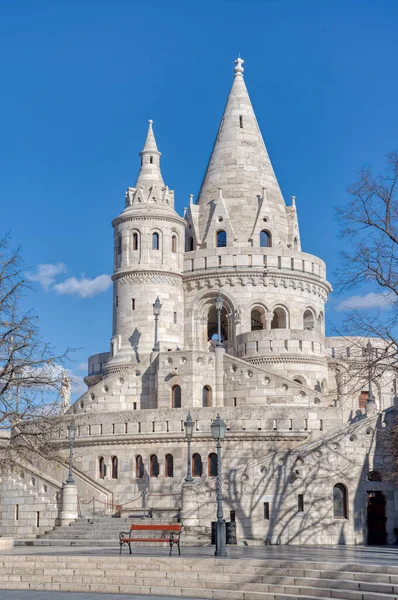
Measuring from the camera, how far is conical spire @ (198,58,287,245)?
4969 cm

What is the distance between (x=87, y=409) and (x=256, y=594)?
2532cm

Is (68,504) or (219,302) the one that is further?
(219,302)

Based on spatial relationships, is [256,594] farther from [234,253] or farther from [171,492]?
[234,253]

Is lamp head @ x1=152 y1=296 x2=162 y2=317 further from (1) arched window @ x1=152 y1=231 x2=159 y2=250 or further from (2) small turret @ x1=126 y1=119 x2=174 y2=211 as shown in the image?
(2) small turret @ x1=126 y1=119 x2=174 y2=211

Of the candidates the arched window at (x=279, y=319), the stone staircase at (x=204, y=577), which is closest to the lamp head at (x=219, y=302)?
the arched window at (x=279, y=319)

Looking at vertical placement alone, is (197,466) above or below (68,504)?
above

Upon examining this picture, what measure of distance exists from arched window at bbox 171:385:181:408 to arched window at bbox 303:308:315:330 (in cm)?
1049

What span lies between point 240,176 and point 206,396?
14759 millimetres

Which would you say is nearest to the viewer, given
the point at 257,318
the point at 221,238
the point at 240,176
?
the point at 221,238

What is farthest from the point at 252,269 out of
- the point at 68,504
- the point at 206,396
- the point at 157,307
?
the point at 68,504

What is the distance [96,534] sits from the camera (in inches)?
1228

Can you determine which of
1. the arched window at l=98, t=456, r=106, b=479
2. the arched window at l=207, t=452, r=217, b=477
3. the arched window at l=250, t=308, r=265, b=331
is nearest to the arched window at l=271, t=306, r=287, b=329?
the arched window at l=250, t=308, r=265, b=331

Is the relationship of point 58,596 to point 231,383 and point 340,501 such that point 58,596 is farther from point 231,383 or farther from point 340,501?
point 231,383

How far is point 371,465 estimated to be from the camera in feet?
103
